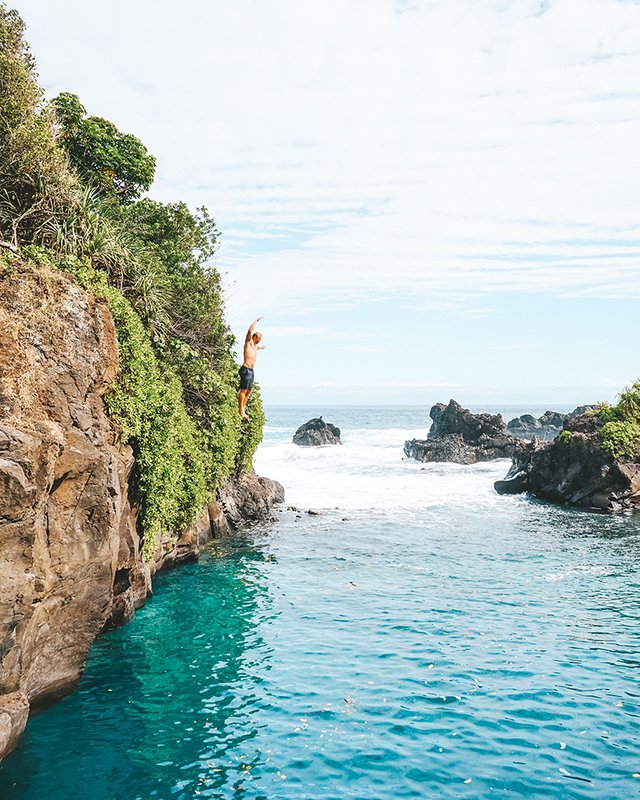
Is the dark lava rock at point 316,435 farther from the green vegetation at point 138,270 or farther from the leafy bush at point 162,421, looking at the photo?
the leafy bush at point 162,421

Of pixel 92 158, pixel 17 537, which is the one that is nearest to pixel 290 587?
pixel 17 537

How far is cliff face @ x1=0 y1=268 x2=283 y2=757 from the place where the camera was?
926 centimetres

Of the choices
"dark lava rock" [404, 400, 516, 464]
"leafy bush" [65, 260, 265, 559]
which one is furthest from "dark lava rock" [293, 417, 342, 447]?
"leafy bush" [65, 260, 265, 559]

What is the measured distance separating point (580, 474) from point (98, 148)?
2895 cm

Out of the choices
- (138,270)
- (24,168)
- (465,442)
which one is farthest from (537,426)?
(24,168)

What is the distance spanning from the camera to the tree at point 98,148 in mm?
24797

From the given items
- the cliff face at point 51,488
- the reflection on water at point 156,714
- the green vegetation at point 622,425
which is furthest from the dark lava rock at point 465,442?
→ the cliff face at point 51,488

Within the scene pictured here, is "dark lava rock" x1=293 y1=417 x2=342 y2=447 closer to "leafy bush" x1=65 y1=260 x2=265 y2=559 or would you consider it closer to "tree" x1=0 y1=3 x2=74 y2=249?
"leafy bush" x1=65 y1=260 x2=265 y2=559

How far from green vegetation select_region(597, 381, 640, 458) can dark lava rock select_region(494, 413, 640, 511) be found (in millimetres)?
384

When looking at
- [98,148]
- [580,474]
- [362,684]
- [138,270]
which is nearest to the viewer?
[362,684]

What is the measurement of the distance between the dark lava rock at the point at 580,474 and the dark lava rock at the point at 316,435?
1575 inches

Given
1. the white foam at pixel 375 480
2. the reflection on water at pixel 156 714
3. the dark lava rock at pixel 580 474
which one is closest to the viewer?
the reflection on water at pixel 156 714

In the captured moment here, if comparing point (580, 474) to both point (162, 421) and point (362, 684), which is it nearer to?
point (362, 684)

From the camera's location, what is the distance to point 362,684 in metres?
12.8
